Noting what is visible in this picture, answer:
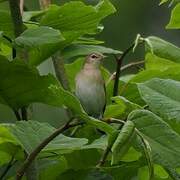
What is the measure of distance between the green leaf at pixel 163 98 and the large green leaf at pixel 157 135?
24 mm

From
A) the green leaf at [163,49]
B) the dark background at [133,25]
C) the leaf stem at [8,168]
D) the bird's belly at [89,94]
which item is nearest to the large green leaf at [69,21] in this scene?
the green leaf at [163,49]

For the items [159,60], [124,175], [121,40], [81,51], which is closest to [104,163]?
[124,175]

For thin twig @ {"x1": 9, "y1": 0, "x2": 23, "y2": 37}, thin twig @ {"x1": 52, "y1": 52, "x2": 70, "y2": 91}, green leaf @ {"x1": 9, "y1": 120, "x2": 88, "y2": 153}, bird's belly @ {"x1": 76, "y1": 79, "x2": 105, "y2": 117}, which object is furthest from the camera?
bird's belly @ {"x1": 76, "y1": 79, "x2": 105, "y2": 117}

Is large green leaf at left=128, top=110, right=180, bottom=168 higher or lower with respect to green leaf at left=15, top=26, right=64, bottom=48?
lower

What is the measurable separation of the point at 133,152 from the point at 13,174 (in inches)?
8.5

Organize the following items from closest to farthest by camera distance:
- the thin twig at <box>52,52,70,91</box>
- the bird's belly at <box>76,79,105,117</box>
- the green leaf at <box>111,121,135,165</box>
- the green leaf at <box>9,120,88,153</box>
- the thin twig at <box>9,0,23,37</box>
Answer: the green leaf at <box>111,121,135,165</box> → the green leaf at <box>9,120,88,153</box> → the thin twig at <box>9,0,23,37</box> → the thin twig at <box>52,52,70,91</box> → the bird's belly at <box>76,79,105,117</box>

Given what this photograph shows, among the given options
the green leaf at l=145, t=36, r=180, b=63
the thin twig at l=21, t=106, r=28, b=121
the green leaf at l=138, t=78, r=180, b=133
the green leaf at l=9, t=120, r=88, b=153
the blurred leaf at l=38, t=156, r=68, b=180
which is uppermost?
the green leaf at l=138, t=78, r=180, b=133

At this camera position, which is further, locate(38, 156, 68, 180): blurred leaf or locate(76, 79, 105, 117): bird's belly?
locate(76, 79, 105, 117): bird's belly

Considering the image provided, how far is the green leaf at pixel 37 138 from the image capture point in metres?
1.22

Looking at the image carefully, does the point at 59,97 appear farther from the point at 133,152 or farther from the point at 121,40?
the point at 121,40

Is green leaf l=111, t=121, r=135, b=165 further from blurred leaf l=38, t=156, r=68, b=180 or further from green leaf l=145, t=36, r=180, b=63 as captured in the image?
green leaf l=145, t=36, r=180, b=63

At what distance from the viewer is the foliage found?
1137mm

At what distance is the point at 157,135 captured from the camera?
1132mm

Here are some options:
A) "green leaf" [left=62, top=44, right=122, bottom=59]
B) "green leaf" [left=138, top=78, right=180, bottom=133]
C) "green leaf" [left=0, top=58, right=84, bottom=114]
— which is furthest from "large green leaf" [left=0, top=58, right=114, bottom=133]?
"green leaf" [left=138, top=78, right=180, bottom=133]
